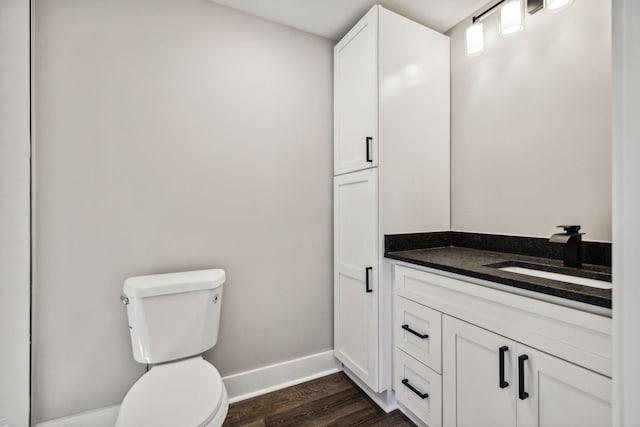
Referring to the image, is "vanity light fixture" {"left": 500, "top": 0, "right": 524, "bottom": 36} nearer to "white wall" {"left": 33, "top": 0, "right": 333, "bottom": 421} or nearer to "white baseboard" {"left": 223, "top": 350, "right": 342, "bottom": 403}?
"white wall" {"left": 33, "top": 0, "right": 333, "bottom": 421}

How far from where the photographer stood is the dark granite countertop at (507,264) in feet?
2.83

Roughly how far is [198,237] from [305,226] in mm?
680

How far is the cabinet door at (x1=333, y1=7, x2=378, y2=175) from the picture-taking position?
1620 millimetres

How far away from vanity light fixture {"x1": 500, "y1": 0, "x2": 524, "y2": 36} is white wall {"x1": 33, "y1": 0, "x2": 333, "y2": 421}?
1.04 meters

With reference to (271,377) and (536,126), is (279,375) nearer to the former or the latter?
(271,377)

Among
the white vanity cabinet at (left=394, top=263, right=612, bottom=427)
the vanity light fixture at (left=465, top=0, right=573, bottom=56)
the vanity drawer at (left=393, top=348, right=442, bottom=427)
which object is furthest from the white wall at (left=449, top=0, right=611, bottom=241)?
the vanity drawer at (left=393, top=348, right=442, bottom=427)

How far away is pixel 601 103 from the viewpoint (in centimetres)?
125

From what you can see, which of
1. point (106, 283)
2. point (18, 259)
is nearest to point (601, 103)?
point (106, 283)

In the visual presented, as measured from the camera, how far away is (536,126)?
1.49 meters

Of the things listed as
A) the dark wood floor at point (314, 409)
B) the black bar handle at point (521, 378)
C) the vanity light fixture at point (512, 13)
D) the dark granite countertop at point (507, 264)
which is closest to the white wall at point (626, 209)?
the dark granite countertop at point (507, 264)

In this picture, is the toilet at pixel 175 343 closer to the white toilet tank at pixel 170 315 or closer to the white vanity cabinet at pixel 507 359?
the white toilet tank at pixel 170 315

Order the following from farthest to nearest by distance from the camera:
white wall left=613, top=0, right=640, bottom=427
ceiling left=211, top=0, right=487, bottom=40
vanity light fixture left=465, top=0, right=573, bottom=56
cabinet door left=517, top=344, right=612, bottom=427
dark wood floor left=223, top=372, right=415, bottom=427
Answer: ceiling left=211, top=0, right=487, bottom=40
dark wood floor left=223, top=372, right=415, bottom=427
vanity light fixture left=465, top=0, right=573, bottom=56
cabinet door left=517, top=344, right=612, bottom=427
white wall left=613, top=0, right=640, bottom=427

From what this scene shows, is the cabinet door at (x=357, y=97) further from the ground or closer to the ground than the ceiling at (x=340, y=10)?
closer to the ground

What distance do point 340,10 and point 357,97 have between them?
0.52m
